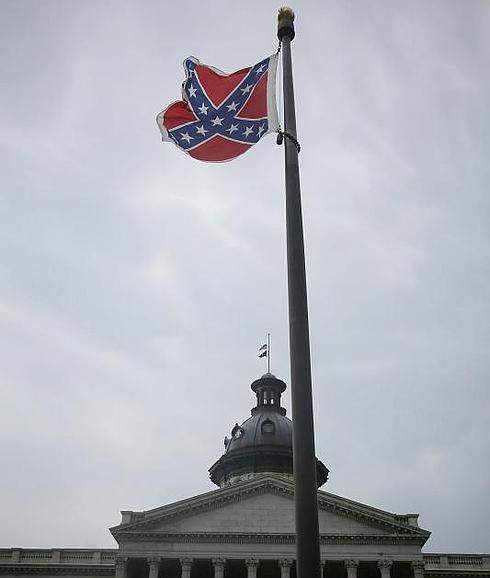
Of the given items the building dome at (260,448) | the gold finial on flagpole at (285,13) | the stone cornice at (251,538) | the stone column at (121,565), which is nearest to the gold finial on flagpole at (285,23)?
the gold finial on flagpole at (285,13)

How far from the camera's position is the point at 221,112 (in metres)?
16.4

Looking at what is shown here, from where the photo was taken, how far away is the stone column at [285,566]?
57850 millimetres

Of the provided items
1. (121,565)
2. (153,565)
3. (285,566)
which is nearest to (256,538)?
(285,566)

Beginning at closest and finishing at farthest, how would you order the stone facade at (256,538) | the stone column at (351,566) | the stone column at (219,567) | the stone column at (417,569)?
the stone column at (219,567)
the stone column at (351,566)
the stone column at (417,569)
the stone facade at (256,538)

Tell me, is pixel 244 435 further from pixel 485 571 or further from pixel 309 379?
pixel 309 379

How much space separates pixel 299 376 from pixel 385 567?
52.2 metres

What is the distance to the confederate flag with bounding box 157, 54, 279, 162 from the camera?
52.4ft

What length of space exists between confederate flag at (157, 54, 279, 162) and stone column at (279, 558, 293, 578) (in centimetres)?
4930

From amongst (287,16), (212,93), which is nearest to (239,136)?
(212,93)

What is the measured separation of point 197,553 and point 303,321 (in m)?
51.7

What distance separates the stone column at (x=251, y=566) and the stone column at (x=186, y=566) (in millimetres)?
4716

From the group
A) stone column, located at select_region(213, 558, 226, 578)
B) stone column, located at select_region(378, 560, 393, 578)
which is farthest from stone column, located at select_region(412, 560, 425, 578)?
stone column, located at select_region(213, 558, 226, 578)

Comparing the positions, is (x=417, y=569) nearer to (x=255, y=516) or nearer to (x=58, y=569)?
(x=255, y=516)

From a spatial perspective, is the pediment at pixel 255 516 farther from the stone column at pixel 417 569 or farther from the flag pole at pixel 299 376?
the flag pole at pixel 299 376
